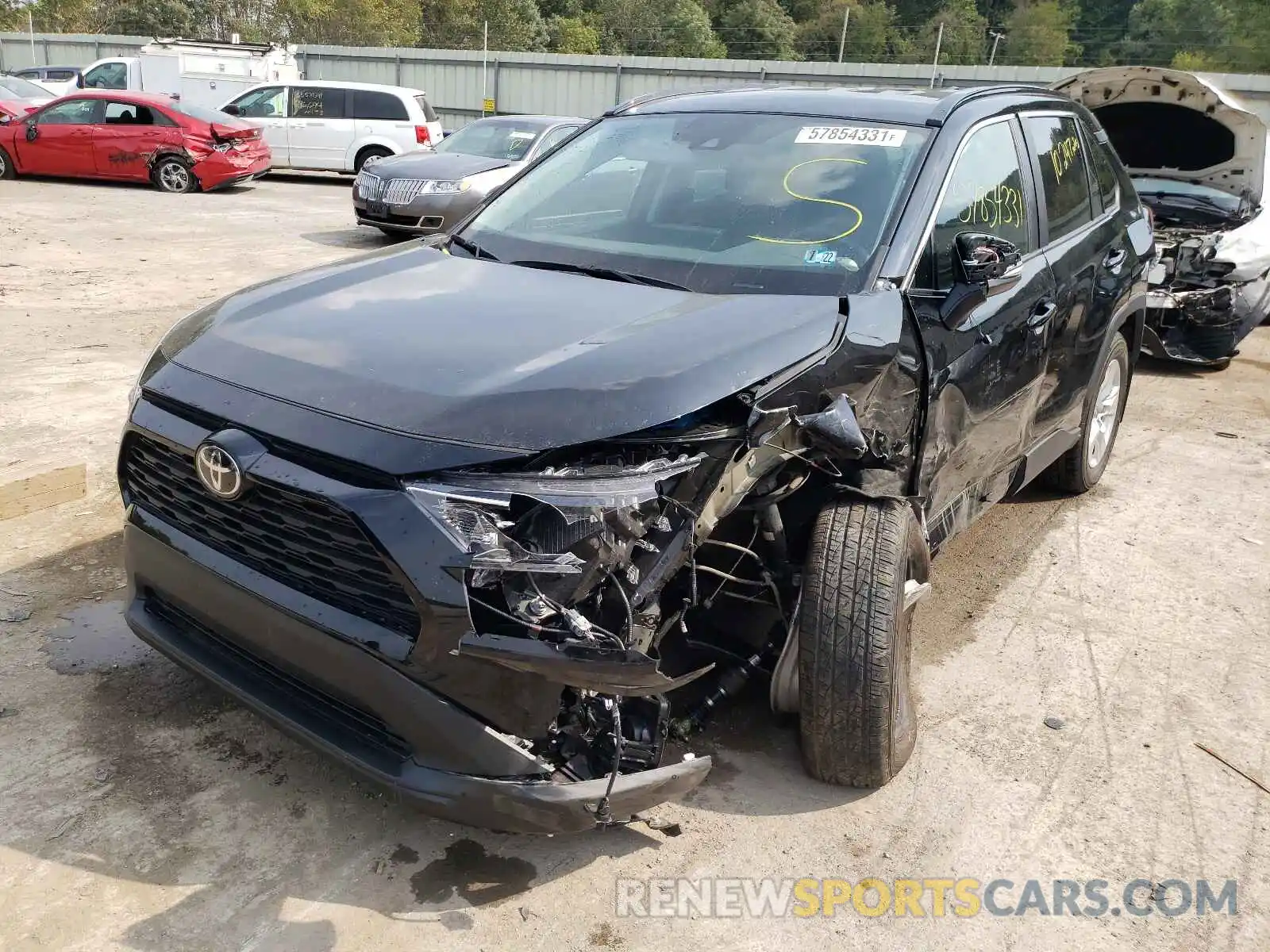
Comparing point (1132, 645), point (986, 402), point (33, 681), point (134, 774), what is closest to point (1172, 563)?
point (1132, 645)

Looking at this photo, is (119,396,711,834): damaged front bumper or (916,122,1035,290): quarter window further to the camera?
(916,122,1035,290): quarter window

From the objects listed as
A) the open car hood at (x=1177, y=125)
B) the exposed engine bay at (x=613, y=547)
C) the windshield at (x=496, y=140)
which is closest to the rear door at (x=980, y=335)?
the exposed engine bay at (x=613, y=547)

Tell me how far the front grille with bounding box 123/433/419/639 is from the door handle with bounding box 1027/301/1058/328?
8.32 ft

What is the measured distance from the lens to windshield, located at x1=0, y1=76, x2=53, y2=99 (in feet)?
62.1

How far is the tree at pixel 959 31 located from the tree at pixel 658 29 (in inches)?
468

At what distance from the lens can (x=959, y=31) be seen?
2406 inches

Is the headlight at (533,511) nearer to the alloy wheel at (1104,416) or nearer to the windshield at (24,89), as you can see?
the alloy wheel at (1104,416)

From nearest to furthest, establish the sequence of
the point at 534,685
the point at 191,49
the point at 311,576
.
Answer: the point at 534,685, the point at 311,576, the point at 191,49

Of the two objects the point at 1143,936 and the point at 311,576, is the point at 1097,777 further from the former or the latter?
the point at 311,576

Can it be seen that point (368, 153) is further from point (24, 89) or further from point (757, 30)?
point (757, 30)

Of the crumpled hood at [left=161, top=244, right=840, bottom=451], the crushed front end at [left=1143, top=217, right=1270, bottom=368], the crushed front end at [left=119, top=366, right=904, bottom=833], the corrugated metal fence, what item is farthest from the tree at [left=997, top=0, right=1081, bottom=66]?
the crushed front end at [left=119, top=366, right=904, bottom=833]

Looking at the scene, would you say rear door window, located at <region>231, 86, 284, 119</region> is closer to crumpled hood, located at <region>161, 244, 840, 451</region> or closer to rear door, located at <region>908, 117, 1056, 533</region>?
crumpled hood, located at <region>161, 244, 840, 451</region>

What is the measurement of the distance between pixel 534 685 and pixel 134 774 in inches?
53.7

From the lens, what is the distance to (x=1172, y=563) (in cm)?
454
